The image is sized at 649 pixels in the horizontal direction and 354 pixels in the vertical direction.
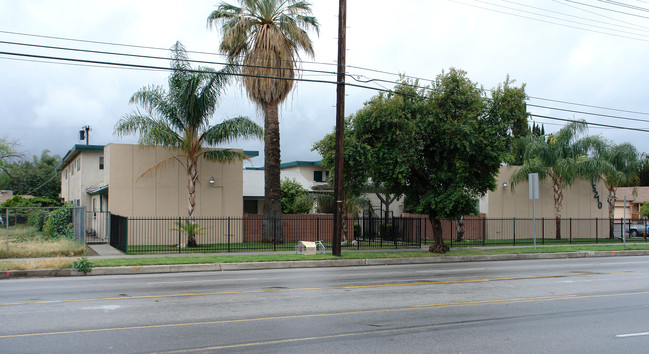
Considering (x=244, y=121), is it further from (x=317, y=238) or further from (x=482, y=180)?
(x=482, y=180)

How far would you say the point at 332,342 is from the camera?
7.25m

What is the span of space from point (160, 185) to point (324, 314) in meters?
18.4

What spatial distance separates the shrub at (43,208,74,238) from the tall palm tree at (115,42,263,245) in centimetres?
405

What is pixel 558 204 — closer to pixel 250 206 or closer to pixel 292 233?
pixel 292 233

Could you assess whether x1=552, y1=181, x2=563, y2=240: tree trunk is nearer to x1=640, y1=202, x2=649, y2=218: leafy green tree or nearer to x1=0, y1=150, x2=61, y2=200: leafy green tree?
x1=640, y1=202, x2=649, y2=218: leafy green tree

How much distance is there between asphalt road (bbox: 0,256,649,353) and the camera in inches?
283

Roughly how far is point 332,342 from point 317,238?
20.4m

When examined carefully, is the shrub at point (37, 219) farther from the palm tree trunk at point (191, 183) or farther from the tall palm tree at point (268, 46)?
the tall palm tree at point (268, 46)

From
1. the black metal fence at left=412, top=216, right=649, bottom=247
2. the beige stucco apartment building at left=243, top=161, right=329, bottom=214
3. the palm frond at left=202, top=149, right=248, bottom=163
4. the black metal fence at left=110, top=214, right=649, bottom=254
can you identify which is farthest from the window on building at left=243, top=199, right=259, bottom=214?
the black metal fence at left=412, top=216, right=649, bottom=247

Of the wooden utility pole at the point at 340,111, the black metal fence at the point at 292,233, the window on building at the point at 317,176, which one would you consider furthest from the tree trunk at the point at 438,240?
the window on building at the point at 317,176

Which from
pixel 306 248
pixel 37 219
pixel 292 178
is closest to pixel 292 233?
pixel 306 248

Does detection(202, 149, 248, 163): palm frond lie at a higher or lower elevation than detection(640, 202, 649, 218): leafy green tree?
higher

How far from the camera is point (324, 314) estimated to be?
30.1 ft

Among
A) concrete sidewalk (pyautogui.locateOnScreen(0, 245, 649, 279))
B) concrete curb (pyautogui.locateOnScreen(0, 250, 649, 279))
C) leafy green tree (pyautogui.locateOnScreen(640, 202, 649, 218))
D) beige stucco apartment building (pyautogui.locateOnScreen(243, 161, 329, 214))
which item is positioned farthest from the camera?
leafy green tree (pyautogui.locateOnScreen(640, 202, 649, 218))
